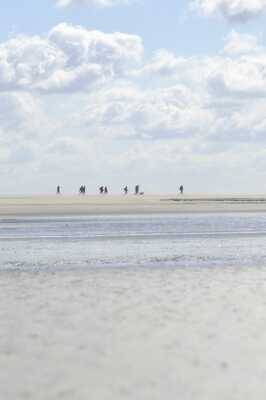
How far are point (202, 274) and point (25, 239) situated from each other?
1407 centimetres

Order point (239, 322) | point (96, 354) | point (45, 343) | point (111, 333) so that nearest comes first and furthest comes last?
point (96, 354)
point (45, 343)
point (111, 333)
point (239, 322)

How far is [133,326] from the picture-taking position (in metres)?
11.3

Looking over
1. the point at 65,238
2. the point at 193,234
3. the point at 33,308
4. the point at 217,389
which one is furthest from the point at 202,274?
the point at 193,234

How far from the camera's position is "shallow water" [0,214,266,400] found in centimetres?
798

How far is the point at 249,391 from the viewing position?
7648 millimetres

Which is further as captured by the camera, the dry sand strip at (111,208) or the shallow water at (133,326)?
the dry sand strip at (111,208)

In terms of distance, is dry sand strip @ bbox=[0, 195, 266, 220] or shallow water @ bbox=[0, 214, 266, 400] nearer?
shallow water @ bbox=[0, 214, 266, 400]

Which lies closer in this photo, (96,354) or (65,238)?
(96,354)

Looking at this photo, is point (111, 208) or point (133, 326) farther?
point (111, 208)

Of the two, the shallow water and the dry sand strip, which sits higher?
the dry sand strip

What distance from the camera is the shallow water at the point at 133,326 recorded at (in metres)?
7.98

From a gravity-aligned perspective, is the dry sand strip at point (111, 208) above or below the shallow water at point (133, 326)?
above

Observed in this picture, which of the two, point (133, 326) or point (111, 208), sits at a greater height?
point (111, 208)

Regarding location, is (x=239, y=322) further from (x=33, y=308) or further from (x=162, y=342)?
(x=33, y=308)
